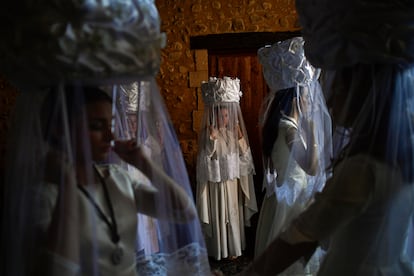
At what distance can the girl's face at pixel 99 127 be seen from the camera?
0.73m

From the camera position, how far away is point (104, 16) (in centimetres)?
67

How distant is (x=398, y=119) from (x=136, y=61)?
50 cm

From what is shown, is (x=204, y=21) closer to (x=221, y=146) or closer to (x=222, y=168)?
(x=221, y=146)

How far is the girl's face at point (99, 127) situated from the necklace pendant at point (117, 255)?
0.17m

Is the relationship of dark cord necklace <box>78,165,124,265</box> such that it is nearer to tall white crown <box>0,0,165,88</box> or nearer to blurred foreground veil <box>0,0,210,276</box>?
blurred foreground veil <box>0,0,210,276</box>

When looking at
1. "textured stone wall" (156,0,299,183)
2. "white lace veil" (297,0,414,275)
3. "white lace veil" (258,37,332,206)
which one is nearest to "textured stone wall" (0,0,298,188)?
"textured stone wall" (156,0,299,183)

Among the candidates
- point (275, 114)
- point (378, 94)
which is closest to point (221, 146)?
point (275, 114)

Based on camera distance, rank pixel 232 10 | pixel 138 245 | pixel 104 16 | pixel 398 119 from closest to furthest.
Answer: pixel 104 16 < pixel 398 119 < pixel 138 245 < pixel 232 10

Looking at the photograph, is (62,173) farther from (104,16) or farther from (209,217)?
(209,217)

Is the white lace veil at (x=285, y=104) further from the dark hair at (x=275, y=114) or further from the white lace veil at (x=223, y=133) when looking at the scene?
the white lace veil at (x=223, y=133)

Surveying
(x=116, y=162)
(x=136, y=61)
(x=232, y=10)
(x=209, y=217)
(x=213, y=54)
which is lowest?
(x=209, y=217)

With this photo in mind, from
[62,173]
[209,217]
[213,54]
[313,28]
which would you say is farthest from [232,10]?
[62,173]

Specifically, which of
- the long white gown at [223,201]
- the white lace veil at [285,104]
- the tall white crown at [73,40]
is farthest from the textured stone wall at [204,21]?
the tall white crown at [73,40]

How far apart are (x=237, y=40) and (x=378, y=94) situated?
2.99 m
